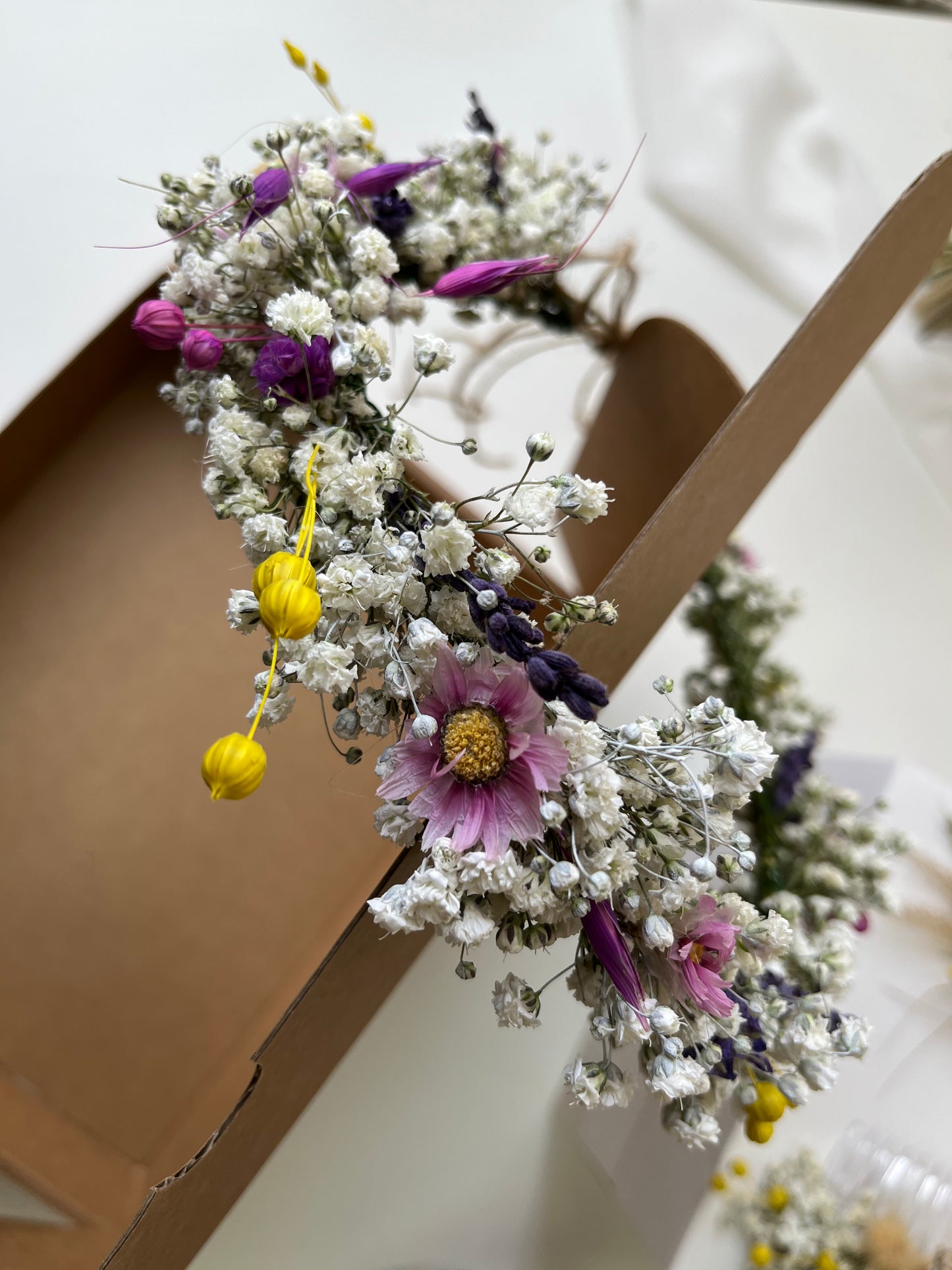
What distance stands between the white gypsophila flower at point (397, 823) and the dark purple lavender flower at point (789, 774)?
0.52 metres

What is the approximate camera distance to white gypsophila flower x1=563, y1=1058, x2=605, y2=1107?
0.39 metres

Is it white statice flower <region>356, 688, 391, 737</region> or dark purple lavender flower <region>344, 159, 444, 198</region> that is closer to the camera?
white statice flower <region>356, 688, 391, 737</region>

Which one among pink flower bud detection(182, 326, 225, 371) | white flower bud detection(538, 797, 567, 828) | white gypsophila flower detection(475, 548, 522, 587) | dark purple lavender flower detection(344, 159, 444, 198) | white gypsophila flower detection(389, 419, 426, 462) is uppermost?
dark purple lavender flower detection(344, 159, 444, 198)

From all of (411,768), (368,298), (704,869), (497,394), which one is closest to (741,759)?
(704,869)

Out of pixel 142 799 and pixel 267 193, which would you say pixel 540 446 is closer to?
pixel 267 193

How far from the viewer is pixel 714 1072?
0.44m

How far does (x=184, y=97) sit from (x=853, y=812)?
3.60 ft

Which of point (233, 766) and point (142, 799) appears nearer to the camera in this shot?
point (233, 766)

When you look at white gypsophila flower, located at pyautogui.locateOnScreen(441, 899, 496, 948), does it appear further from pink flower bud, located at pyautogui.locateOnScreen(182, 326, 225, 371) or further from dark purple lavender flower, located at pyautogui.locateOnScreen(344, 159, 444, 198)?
dark purple lavender flower, located at pyautogui.locateOnScreen(344, 159, 444, 198)

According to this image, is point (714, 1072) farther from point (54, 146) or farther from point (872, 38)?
point (872, 38)

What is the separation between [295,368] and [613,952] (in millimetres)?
358

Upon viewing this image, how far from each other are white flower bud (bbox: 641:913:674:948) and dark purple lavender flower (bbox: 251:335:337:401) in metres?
0.34

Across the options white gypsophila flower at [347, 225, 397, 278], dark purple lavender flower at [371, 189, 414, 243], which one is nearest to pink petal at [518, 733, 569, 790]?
white gypsophila flower at [347, 225, 397, 278]

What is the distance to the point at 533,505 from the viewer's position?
0.40m
